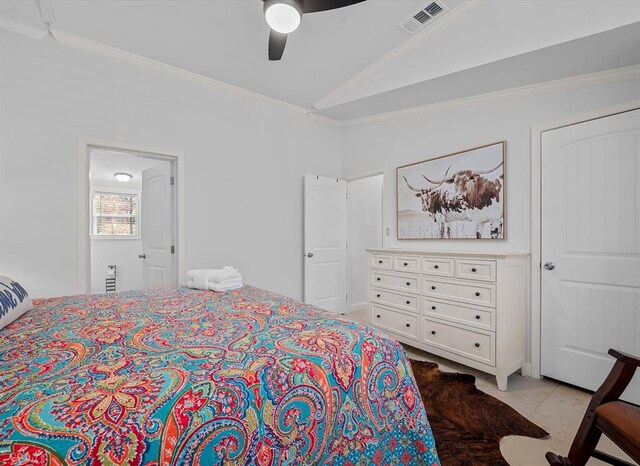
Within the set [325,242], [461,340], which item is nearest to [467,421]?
[461,340]

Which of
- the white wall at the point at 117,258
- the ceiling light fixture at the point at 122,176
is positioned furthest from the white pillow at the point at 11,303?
the white wall at the point at 117,258

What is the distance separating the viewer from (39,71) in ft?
8.13

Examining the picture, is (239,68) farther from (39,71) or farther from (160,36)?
(39,71)

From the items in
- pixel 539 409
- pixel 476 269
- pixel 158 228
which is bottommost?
pixel 539 409

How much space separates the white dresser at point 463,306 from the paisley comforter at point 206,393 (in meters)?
1.59

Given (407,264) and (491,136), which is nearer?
(491,136)

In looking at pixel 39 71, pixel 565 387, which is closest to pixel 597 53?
pixel 565 387

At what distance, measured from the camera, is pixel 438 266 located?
277 cm

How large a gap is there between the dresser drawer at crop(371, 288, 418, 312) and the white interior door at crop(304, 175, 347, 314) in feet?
3.07

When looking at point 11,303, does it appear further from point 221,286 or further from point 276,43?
point 276,43

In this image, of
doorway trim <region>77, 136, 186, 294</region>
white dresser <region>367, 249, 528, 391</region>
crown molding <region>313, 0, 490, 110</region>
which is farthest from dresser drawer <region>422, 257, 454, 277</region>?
doorway trim <region>77, 136, 186, 294</region>

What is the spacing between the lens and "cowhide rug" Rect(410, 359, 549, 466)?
162 cm

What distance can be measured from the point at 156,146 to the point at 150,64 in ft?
2.59

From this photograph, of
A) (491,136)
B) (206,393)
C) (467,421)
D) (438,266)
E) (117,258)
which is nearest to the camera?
(206,393)
